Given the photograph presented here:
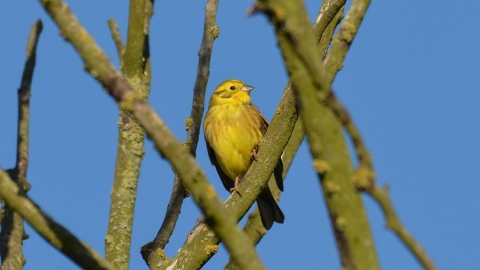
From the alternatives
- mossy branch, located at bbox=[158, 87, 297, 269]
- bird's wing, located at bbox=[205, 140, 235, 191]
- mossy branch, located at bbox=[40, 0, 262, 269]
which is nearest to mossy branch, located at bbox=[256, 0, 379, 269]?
mossy branch, located at bbox=[40, 0, 262, 269]

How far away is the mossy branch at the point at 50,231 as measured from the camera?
221 cm

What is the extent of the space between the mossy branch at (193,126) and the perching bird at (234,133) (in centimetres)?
142

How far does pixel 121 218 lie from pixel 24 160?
621 mm

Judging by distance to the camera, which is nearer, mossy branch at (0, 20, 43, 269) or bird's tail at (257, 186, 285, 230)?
mossy branch at (0, 20, 43, 269)

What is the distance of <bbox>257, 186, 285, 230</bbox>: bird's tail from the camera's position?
5.74 meters

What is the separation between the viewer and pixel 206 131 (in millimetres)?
6902

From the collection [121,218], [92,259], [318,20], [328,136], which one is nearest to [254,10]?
[328,136]

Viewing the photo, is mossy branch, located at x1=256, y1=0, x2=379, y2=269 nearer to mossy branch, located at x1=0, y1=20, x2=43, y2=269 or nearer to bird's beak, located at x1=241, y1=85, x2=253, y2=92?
mossy branch, located at x1=0, y1=20, x2=43, y2=269

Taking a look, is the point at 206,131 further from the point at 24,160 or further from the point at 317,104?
the point at 317,104

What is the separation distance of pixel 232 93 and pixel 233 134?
2.23 feet

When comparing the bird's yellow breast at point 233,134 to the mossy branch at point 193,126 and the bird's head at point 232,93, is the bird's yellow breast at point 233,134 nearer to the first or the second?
the bird's head at point 232,93

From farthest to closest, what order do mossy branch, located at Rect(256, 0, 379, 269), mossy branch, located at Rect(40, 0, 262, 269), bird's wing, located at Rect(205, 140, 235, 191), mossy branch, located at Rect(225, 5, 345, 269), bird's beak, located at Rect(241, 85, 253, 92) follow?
1. bird's beak, located at Rect(241, 85, 253, 92)
2. bird's wing, located at Rect(205, 140, 235, 191)
3. mossy branch, located at Rect(225, 5, 345, 269)
4. mossy branch, located at Rect(40, 0, 262, 269)
5. mossy branch, located at Rect(256, 0, 379, 269)

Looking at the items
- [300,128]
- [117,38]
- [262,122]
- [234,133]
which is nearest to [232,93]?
[262,122]

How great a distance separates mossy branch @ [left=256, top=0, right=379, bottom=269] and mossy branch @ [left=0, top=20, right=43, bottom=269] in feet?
7.16
